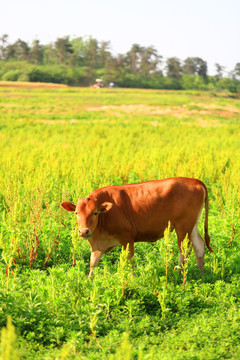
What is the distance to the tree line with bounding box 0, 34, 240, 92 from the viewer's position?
72625 mm

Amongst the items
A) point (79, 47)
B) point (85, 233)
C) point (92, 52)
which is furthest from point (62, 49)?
point (85, 233)

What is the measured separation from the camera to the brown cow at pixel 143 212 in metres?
5.02

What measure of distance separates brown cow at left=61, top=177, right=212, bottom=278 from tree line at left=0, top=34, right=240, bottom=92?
6442 centimetres

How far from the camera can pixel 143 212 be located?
512 centimetres

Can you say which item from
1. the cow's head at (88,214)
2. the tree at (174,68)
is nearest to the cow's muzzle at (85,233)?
Answer: the cow's head at (88,214)

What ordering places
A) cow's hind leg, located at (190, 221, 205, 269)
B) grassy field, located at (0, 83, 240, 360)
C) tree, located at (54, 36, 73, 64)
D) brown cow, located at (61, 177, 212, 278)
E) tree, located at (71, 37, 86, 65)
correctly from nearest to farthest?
grassy field, located at (0, 83, 240, 360), brown cow, located at (61, 177, 212, 278), cow's hind leg, located at (190, 221, 205, 269), tree, located at (54, 36, 73, 64), tree, located at (71, 37, 86, 65)

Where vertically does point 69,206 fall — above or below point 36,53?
below

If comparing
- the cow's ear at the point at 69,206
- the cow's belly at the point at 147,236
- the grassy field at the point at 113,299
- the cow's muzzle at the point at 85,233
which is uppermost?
the cow's ear at the point at 69,206

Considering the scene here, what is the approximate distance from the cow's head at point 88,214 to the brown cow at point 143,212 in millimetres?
114

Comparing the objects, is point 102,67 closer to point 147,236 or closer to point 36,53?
point 36,53

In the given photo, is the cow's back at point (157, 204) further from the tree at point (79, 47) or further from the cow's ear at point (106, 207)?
the tree at point (79, 47)

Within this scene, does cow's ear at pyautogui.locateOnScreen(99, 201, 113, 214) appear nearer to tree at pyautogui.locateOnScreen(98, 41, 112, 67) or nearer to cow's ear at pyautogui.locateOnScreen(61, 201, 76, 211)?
cow's ear at pyautogui.locateOnScreen(61, 201, 76, 211)

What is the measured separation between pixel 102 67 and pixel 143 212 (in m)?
91.0

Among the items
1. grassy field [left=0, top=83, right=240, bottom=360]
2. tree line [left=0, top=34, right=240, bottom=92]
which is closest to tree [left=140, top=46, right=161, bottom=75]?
tree line [left=0, top=34, right=240, bottom=92]
